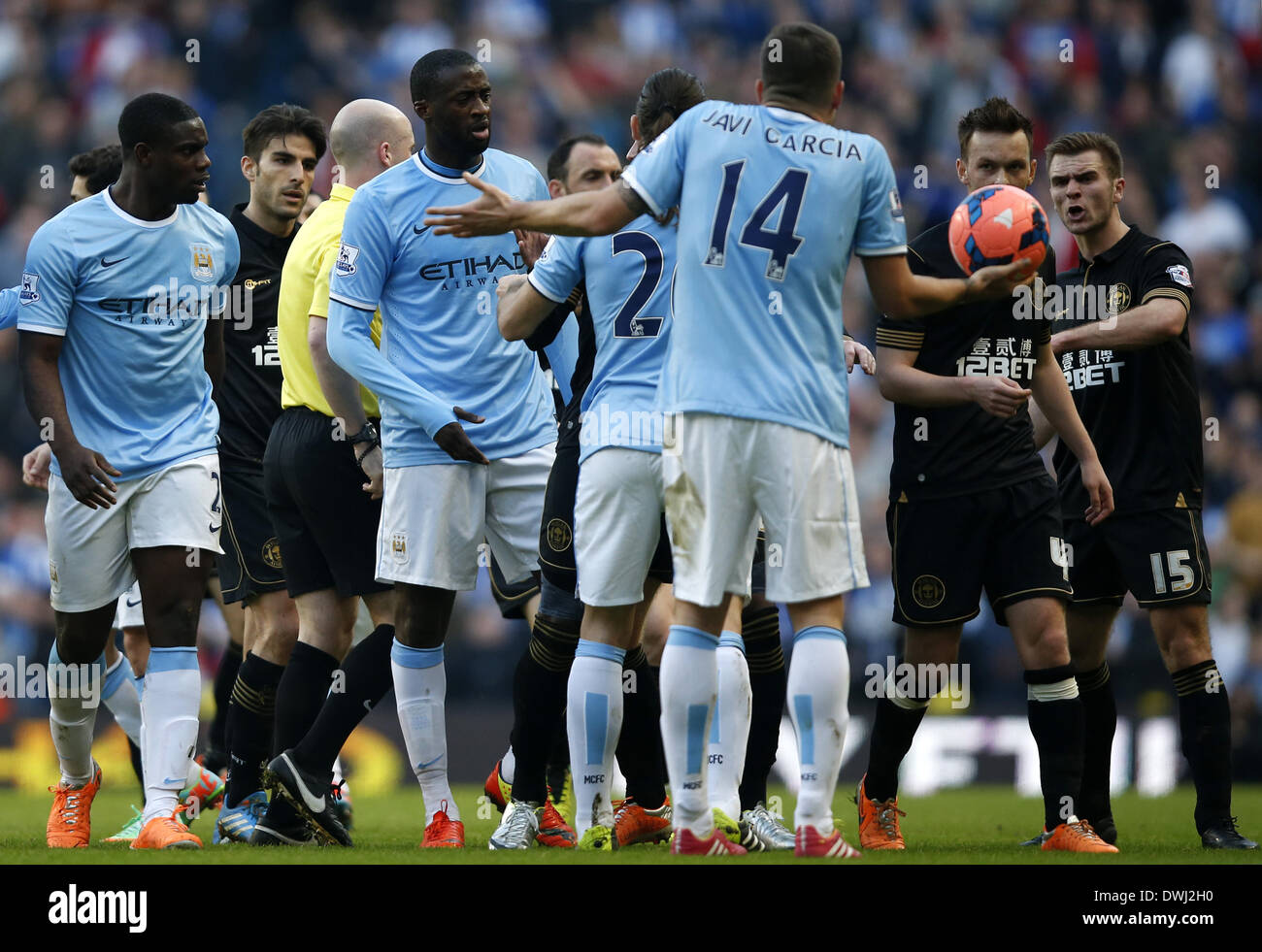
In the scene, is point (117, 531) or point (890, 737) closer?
point (117, 531)

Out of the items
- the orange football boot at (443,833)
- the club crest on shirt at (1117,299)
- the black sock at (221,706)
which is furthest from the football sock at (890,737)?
the black sock at (221,706)

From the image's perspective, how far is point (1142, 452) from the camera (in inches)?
277

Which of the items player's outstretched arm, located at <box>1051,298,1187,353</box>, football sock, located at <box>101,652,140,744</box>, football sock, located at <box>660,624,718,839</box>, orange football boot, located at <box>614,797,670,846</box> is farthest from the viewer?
football sock, located at <box>101,652,140,744</box>

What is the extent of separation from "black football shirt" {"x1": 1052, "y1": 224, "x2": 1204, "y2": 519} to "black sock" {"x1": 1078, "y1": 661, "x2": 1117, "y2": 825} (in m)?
0.73

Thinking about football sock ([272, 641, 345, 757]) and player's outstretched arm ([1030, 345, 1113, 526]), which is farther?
football sock ([272, 641, 345, 757])

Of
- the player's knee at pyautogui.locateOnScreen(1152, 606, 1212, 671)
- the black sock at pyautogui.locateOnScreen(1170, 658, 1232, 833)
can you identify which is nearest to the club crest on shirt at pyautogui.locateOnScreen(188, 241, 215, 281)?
the player's knee at pyautogui.locateOnScreen(1152, 606, 1212, 671)

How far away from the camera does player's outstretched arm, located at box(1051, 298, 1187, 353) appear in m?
6.84

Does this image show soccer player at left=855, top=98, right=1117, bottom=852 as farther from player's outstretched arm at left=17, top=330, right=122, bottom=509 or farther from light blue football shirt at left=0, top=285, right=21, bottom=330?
light blue football shirt at left=0, top=285, right=21, bottom=330

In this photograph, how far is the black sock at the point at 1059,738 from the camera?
6238 mm

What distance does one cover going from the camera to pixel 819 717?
17.0 feet

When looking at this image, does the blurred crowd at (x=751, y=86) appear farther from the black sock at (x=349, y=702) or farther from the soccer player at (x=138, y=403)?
the soccer player at (x=138, y=403)

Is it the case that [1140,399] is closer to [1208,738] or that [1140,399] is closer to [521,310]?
[1208,738]

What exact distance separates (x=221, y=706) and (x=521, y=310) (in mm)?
3551

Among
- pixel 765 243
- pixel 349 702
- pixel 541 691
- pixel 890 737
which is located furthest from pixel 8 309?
pixel 890 737
